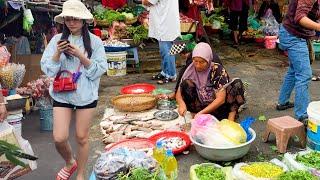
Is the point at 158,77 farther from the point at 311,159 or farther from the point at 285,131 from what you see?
the point at 311,159

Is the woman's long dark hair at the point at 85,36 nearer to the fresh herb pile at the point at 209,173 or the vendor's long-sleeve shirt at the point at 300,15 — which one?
the fresh herb pile at the point at 209,173

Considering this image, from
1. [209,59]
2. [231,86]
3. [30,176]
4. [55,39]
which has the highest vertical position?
[55,39]

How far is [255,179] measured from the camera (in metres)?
3.40

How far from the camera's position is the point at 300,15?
4.62 metres

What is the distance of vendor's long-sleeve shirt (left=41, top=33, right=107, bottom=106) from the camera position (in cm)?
369

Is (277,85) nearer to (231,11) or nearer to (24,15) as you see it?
(231,11)

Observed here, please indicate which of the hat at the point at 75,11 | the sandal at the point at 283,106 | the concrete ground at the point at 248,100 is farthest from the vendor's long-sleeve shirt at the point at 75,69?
the sandal at the point at 283,106

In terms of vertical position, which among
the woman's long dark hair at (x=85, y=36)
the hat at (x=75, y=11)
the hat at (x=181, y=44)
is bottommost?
the hat at (x=181, y=44)

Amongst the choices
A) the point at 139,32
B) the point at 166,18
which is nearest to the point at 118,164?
the point at 166,18

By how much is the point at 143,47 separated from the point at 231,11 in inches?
103

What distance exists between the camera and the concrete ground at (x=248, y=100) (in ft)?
14.8

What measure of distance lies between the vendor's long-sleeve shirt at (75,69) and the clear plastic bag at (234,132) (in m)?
1.43

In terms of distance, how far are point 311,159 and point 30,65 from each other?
479cm

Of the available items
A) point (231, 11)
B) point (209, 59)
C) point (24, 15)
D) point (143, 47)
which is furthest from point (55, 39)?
point (231, 11)
